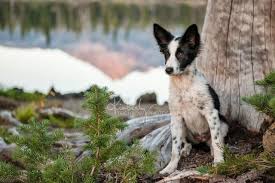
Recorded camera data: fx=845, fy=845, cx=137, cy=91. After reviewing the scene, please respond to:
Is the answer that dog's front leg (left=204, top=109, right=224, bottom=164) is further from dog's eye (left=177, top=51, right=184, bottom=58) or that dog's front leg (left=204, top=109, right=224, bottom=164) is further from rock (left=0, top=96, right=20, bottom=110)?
rock (left=0, top=96, right=20, bottom=110)

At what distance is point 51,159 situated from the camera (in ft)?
28.2

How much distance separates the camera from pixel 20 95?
72.4 ft

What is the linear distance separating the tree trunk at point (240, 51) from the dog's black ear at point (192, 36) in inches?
38.3

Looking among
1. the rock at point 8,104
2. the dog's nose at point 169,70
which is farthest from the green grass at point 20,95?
the dog's nose at point 169,70

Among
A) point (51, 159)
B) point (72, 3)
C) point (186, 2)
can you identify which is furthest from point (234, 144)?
point (72, 3)

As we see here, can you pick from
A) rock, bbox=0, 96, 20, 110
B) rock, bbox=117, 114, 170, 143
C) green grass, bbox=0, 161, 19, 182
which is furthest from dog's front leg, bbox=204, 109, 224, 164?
rock, bbox=0, 96, 20, 110

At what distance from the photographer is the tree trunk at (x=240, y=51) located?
9602 mm

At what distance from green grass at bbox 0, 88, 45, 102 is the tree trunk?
12.2m

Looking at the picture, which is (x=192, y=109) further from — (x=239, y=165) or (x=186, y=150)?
(x=239, y=165)

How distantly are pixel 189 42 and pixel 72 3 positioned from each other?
35.2 metres

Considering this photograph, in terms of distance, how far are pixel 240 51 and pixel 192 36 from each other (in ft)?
3.87

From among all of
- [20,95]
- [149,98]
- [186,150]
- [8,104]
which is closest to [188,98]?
[186,150]

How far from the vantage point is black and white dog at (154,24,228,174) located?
8.68 meters

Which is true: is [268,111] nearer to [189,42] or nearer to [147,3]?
[189,42]
